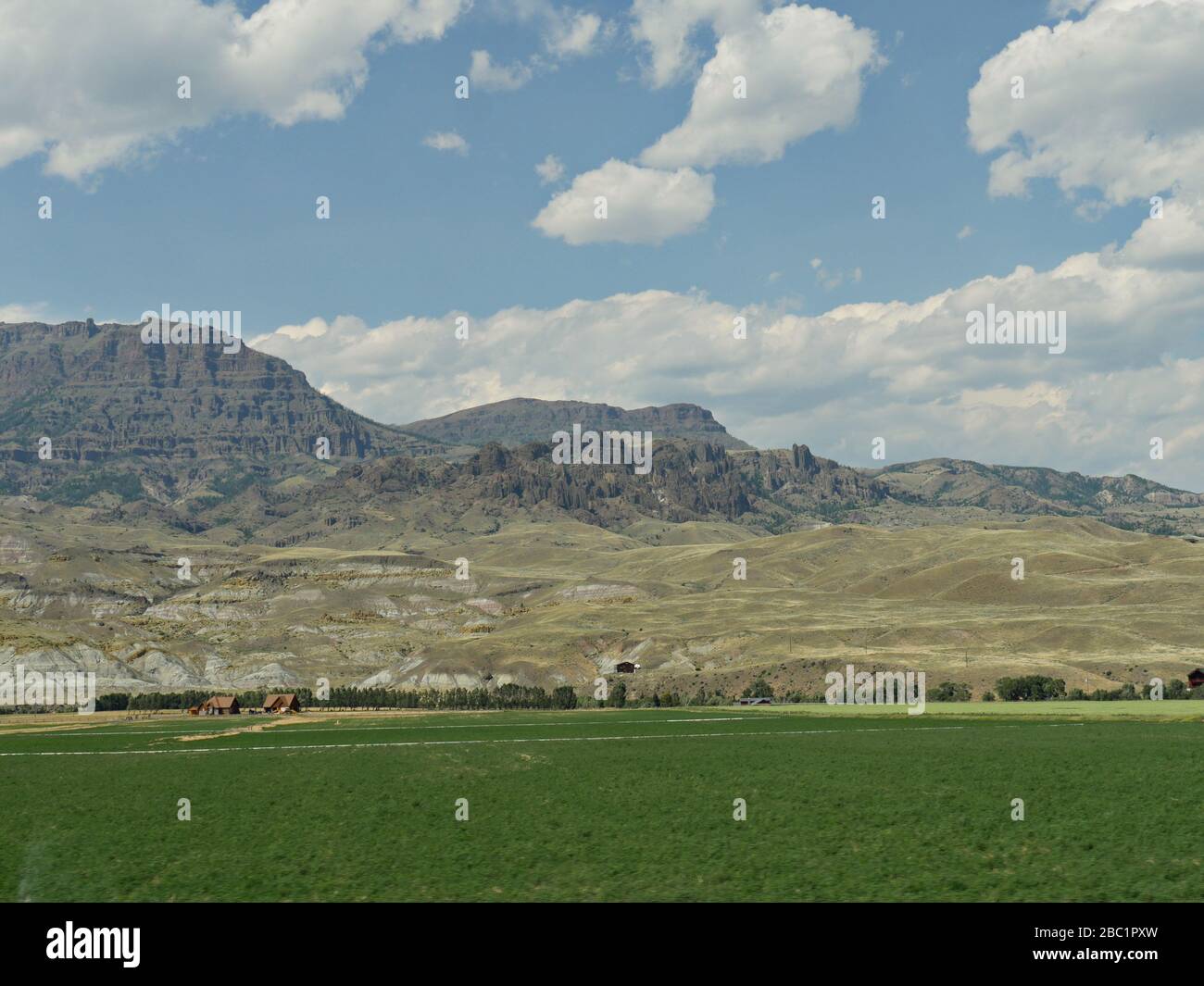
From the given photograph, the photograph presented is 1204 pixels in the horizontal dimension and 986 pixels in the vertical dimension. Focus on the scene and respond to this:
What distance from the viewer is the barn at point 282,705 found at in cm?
18600

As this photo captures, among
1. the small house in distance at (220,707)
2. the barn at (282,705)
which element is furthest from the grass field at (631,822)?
the small house in distance at (220,707)

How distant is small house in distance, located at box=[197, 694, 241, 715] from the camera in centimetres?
18762

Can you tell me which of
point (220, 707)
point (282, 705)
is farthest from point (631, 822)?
point (220, 707)

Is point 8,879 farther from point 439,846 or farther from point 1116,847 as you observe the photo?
point 1116,847

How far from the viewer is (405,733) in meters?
117

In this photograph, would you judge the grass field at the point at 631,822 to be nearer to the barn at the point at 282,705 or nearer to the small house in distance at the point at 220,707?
the barn at the point at 282,705

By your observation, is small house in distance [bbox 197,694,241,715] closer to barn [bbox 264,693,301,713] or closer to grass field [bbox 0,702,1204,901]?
barn [bbox 264,693,301,713]

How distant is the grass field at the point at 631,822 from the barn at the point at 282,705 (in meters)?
99.1

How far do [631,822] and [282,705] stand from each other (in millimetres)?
153219

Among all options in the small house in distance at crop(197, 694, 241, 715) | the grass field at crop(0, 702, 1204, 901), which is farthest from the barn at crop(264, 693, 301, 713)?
the grass field at crop(0, 702, 1204, 901)

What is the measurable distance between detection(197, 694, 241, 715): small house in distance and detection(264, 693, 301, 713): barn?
17.4 feet

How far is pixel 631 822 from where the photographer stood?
46.0 meters

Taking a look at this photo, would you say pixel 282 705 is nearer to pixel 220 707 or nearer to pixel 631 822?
pixel 220 707
